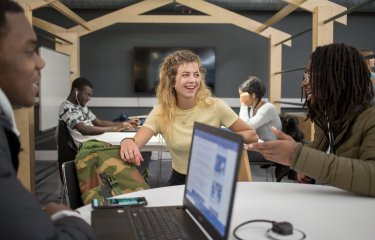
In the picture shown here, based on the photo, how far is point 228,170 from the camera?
2.78 feet

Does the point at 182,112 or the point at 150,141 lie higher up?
the point at 182,112

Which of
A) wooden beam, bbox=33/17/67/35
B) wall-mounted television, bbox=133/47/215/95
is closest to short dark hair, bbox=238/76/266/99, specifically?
wall-mounted television, bbox=133/47/215/95

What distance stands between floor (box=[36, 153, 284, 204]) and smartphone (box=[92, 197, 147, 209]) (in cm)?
247

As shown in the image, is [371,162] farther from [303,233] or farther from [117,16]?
[117,16]

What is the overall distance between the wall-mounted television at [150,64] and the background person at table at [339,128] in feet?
15.7

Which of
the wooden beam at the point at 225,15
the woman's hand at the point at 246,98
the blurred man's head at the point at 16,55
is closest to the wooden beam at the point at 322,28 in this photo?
the woman's hand at the point at 246,98

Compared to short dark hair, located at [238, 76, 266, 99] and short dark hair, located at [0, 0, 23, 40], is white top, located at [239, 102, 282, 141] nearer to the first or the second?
short dark hair, located at [238, 76, 266, 99]

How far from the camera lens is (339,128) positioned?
148 cm

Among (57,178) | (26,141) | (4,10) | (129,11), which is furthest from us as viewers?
(129,11)

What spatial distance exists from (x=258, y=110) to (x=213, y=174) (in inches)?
127

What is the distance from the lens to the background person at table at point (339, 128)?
132 cm

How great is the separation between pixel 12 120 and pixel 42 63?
0.18 metres

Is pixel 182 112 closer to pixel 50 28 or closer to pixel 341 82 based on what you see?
pixel 341 82

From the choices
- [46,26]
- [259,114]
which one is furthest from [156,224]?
[46,26]
